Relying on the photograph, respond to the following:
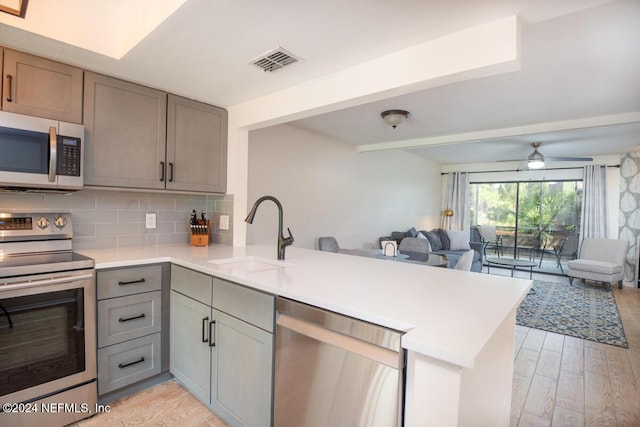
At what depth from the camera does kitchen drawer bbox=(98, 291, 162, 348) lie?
1.86 meters

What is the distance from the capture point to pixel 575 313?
4.02 m

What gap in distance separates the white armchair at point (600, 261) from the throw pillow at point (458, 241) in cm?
175

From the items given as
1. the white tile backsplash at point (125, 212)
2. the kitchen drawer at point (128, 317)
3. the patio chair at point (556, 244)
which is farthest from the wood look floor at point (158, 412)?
the patio chair at point (556, 244)

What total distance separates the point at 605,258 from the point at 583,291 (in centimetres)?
98

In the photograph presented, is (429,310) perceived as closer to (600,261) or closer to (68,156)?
(68,156)

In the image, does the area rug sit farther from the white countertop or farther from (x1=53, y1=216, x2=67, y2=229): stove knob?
(x1=53, y1=216, x2=67, y2=229): stove knob

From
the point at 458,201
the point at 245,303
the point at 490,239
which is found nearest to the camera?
the point at 245,303

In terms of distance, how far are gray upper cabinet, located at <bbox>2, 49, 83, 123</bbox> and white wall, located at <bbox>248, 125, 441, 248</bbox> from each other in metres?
1.67

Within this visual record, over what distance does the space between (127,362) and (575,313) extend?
4.91 m

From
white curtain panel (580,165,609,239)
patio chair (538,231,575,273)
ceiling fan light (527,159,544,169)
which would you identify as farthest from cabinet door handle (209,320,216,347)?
patio chair (538,231,575,273)

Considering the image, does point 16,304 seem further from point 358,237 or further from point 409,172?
point 409,172

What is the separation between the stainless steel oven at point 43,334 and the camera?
1542 mm

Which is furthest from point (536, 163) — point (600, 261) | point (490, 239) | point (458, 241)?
point (490, 239)

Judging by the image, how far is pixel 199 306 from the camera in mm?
1861
